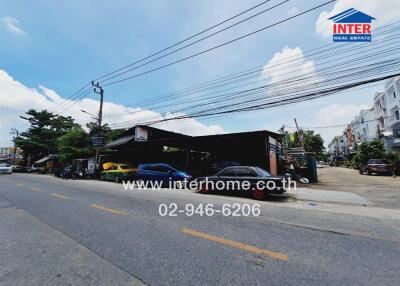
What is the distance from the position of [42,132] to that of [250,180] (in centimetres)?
4731

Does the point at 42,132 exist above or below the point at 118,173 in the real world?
above

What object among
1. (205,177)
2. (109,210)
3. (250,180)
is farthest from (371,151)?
(109,210)

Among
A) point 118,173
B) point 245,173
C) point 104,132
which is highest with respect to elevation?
point 104,132

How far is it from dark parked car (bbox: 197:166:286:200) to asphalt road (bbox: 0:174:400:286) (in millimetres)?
2628

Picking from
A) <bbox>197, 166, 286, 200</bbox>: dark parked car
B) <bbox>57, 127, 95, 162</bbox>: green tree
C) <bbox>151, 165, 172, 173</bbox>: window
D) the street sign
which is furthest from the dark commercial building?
<bbox>197, 166, 286, 200</bbox>: dark parked car

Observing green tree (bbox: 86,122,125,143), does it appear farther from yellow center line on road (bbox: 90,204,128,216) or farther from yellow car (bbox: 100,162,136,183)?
yellow center line on road (bbox: 90,204,128,216)

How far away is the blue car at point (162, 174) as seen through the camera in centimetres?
1346


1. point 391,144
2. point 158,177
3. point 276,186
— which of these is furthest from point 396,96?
point 158,177

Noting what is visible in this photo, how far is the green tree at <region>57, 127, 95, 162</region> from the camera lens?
26.4 metres

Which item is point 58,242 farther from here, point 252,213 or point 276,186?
point 276,186

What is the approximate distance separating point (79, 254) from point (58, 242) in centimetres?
97

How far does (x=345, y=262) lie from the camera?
10.9 ft

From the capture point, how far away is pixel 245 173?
392 inches

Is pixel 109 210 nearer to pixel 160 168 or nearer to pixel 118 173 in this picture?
pixel 160 168
